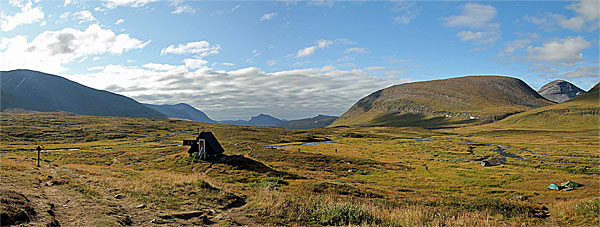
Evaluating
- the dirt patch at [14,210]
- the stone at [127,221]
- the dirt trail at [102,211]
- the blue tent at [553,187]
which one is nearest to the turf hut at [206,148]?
the dirt trail at [102,211]

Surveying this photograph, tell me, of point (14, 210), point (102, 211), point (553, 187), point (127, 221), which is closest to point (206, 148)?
point (102, 211)

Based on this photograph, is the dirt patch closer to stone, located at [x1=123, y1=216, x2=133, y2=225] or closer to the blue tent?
stone, located at [x1=123, y1=216, x2=133, y2=225]

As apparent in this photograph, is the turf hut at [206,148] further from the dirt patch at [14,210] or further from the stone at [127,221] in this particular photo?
the stone at [127,221]

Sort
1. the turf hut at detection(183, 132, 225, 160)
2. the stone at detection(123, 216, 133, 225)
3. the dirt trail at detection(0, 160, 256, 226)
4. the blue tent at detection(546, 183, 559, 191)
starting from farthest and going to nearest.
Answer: the turf hut at detection(183, 132, 225, 160)
the blue tent at detection(546, 183, 559, 191)
the stone at detection(123, 216, 133, 225)
the dirt trail at detection(0, 160, 256, 226)

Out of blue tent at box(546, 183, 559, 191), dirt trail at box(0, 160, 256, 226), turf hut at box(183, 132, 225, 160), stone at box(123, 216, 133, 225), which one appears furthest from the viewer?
turf hut at box(183, 132, 225, 160)

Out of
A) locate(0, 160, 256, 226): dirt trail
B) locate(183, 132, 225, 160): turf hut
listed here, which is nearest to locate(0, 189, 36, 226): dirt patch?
locate(0, 160, 256, 226): dirt trail

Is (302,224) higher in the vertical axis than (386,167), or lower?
higher

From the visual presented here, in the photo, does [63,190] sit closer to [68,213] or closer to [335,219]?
[68,213]

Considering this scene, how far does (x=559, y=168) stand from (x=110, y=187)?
77.2m

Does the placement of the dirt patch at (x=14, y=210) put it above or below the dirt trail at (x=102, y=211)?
above

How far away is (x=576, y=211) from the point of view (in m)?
18.2

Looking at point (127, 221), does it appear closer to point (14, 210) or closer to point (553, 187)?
point (14, 210)

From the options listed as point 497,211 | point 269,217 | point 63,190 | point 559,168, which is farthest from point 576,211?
point 559,168

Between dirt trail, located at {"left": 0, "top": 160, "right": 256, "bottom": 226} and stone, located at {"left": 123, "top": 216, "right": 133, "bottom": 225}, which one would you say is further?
stone, located at {"left": 123, "top": 216, "right": 133, "bottom": 225}
